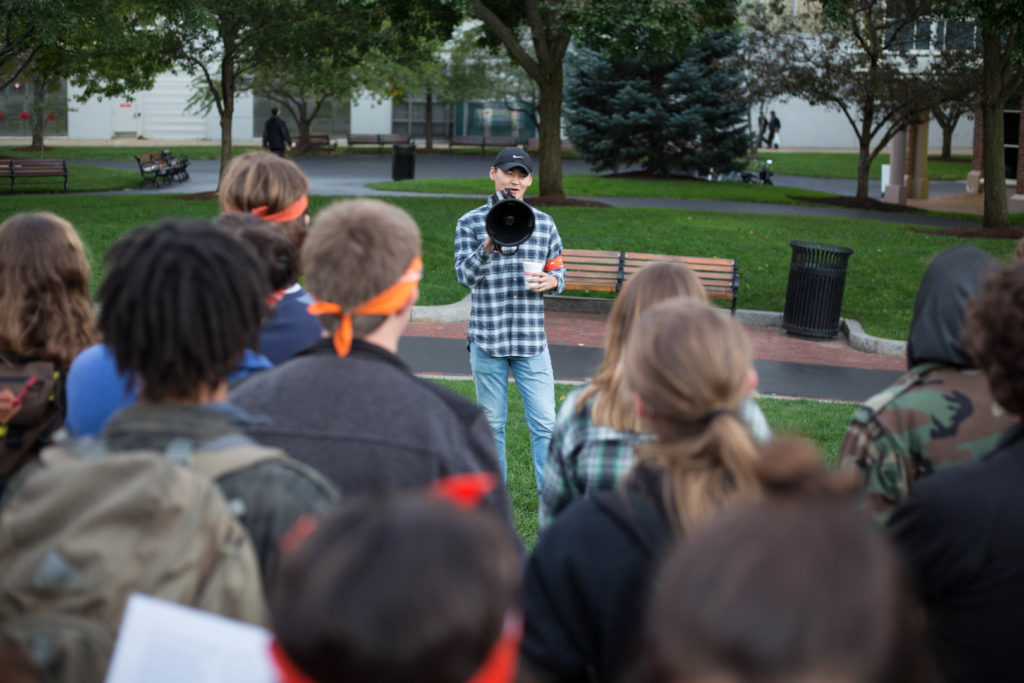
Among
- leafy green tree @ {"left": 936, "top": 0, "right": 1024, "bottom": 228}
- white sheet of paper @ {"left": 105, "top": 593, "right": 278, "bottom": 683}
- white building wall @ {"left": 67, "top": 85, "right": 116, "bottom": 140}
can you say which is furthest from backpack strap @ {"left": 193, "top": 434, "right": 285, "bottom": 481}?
white building wall @ {"left": 67, "top": 85, "right": 116, "bottom": 140}

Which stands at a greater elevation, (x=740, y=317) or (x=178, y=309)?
(x=178, y=309)

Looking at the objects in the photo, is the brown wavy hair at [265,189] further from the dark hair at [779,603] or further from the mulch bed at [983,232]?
the mulch bed at [983,232]

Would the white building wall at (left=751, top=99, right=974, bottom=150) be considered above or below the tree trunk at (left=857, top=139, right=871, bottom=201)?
above

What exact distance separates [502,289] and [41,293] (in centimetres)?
300

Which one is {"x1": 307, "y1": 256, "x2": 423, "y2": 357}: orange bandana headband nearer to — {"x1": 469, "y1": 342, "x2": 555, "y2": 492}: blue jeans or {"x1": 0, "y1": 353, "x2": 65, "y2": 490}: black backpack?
{"x1": 0, "y1": 353, "x2": 65, "y2": 490}: black backpack

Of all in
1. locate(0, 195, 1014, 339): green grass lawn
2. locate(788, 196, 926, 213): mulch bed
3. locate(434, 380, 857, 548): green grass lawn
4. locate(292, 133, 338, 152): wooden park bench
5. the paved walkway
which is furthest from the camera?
locate(292, 133, 338, 152): wooden park bench

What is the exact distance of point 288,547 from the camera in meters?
1.67

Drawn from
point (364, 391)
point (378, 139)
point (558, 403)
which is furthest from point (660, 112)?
point (364, 391)

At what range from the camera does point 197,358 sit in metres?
2.14

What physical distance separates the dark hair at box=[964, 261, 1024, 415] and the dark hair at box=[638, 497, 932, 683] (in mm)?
1203

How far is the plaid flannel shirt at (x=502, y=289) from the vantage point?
18.5ft

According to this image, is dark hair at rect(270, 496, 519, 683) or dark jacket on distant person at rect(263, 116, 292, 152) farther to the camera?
dark jacket on distant person at rect(263, 116, 292, 152)

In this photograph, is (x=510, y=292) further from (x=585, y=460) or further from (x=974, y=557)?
(x=974, y=557)

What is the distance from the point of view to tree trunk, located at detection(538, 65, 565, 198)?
2152 centimetres
